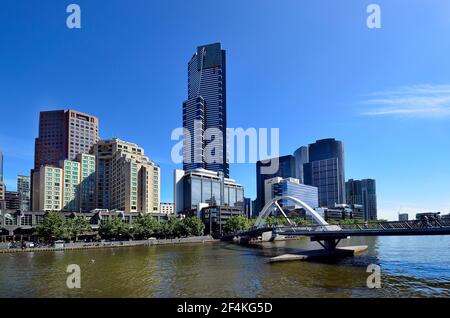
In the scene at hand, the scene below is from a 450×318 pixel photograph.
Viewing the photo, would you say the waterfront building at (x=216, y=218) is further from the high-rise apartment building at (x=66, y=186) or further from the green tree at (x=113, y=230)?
the green tree at (x=113, y=230)

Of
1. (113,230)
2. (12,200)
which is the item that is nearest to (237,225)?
(113,230)

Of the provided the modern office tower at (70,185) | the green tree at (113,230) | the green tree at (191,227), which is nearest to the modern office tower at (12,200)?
the modern office tower at (70,185)

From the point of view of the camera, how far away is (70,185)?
147 metres

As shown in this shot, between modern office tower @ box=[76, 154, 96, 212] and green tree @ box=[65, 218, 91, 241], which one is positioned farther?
modern office tower @ box=[76, 154, 96, 212]

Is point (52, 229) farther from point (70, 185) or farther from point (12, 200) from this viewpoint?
point (12, 200)

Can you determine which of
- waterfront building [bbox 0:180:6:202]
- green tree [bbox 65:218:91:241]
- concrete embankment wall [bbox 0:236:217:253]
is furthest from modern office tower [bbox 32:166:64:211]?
concrete embankment wall [bbox 0:236:217:253]

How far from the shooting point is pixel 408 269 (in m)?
41.9

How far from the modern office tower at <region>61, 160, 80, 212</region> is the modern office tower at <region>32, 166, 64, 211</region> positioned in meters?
1.50

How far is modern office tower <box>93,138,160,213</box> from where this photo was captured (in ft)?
480

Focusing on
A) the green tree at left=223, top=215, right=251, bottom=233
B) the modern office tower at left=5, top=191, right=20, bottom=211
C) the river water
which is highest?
the modern office tower at left=5, top=191, right=20, bottom=211

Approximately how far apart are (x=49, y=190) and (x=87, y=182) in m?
18.3

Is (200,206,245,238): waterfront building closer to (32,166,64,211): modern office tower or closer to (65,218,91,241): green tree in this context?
(32,166,64,211): modern office tower

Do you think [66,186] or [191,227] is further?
[66,186]
